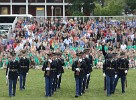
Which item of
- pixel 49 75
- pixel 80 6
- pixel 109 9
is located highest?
pixel 80 6

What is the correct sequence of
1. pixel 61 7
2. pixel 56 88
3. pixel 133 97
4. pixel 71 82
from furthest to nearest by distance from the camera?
pixel 61 7 → pixel 71 82 → pixel 56 88 → pixel 133 97

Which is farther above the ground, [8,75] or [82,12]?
[82,12]

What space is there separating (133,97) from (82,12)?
42.7 metres

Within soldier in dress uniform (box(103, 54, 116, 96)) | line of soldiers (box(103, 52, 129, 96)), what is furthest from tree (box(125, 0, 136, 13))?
soldier in dress uniform (box(103, 54, 116, 96))

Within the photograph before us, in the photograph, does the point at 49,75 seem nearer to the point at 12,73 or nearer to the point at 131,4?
the point at 12,73

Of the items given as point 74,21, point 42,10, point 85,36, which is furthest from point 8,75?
point 42,10

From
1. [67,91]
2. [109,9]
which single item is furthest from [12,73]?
[109,9]

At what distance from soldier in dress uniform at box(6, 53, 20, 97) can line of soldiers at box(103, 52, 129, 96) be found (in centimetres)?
370

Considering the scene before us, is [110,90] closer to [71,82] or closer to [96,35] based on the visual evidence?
[71,82]

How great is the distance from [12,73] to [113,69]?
13.7 ft

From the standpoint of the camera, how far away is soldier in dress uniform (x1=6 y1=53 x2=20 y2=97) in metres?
18.7

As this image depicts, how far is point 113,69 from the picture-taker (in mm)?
19219

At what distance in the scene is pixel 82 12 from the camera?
60594mm

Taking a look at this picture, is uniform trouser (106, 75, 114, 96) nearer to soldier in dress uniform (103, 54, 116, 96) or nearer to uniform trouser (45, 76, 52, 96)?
soldier in dress uniform (103, 54, 116, 96)
